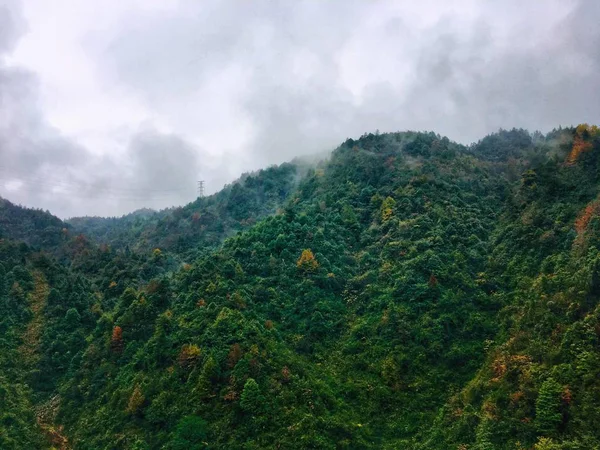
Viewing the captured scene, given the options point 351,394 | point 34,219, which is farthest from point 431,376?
point 34,219

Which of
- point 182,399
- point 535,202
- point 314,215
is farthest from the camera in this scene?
point 314,215

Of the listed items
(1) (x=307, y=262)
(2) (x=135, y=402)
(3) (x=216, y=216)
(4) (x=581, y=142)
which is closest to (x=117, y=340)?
(2) (x=135, y=402)

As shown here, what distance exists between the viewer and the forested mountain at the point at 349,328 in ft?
137

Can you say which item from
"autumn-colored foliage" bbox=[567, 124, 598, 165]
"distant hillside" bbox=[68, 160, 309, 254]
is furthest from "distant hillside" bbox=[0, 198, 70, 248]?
"autumn-colored foliage" bbox=[567, 124, 598, 165]

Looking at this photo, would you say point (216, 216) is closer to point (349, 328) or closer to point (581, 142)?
point (349, 328)

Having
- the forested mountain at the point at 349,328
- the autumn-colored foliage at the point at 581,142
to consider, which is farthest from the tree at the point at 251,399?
the autumn-colored foliage at the point at 581,142

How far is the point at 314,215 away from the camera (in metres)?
80.8

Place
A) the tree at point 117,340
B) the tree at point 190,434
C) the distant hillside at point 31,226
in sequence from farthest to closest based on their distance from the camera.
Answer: the distant hillside at point 31,226 → the tree at point 117,340 → the tree at point 190,434

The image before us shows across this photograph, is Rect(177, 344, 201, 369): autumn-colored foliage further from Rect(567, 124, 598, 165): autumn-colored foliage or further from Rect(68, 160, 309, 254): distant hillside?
Rect(567, 124, 598, 165): autumn-colored foliage

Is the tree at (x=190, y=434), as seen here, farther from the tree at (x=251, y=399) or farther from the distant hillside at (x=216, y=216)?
the distant hillside at (x=216, y=216)

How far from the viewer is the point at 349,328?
5850cm

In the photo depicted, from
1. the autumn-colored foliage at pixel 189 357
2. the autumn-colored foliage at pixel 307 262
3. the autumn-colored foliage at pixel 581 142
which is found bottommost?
the autumn-colored foliage at pixel 189 357

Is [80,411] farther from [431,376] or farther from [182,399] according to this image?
[431,376]

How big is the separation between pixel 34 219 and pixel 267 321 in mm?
82856
